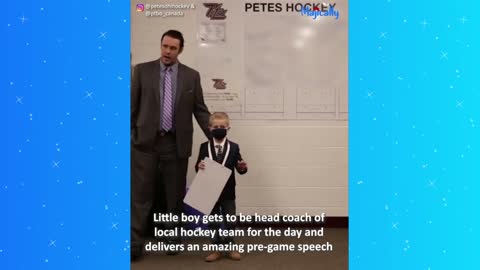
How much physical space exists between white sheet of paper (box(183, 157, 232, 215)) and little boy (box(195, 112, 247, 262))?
0.02 metres

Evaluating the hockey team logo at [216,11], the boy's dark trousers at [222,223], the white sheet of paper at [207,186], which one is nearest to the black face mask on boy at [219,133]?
the white sheet of paper at [207,186]

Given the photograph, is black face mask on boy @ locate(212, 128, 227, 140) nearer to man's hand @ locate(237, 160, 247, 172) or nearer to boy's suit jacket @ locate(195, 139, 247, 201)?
boy's suit jacket @ locate(195, 139, 247, 201)

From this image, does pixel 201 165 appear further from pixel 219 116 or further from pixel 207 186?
pixel 219 116

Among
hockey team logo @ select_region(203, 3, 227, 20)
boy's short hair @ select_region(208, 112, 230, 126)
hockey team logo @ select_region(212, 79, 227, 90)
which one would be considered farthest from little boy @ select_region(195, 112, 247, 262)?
hockey team logo @ select_region(203, 3, 227, 20)

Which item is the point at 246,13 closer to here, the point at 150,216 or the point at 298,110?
the point at 298,110

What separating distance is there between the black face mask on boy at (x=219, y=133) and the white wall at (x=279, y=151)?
0.13ft

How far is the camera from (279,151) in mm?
2895

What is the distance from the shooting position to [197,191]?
8.86 ft

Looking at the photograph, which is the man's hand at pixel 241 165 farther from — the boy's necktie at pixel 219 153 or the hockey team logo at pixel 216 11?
the hockey team logo at pixel 216 11

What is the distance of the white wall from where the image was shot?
8.44ft

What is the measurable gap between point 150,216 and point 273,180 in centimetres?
72

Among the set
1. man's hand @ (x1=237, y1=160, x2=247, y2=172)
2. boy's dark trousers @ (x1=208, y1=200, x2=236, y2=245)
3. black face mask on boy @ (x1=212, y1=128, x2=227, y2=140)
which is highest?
black face mask on boy @ (x1=212, y1=128, x2=227, y2=140)

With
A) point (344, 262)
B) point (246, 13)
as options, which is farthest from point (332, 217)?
point (246, 13)

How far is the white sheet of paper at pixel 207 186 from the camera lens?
8.77ft
